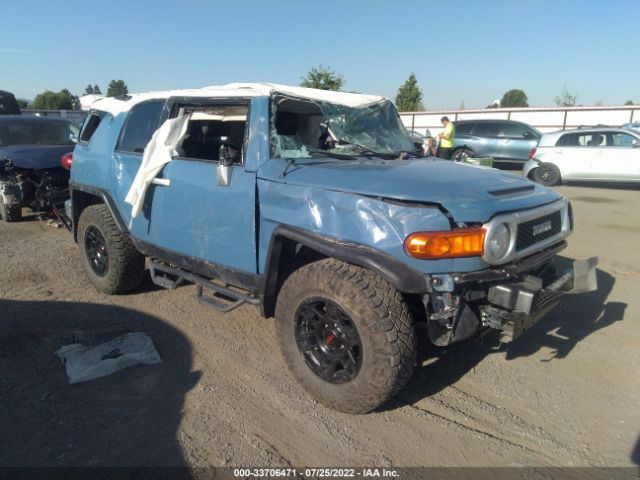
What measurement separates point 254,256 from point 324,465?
1.49 m

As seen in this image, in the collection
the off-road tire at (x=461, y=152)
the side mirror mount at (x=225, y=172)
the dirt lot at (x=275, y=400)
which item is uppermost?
the off-road tire at (x=461, y=152)

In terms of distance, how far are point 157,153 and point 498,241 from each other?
284 centimetres

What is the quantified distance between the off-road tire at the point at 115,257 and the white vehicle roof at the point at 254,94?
108 centimetres

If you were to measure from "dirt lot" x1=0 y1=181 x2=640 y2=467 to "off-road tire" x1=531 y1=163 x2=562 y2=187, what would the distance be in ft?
28.8

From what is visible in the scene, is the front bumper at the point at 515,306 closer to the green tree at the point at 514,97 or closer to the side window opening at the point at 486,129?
the side window opening at the point at 486,129

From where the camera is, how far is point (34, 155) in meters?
7.98

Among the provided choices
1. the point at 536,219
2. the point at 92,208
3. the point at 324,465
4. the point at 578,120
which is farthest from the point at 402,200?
the point at 578,120

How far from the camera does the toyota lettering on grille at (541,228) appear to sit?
10.1 ft

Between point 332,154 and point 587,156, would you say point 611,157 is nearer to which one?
point 587,156

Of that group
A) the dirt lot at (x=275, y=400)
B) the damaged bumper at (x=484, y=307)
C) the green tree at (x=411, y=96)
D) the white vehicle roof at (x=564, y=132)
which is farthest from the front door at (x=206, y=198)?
the green tree at (x=411, y=96)

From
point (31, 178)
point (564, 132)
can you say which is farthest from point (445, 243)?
point (564, 132)

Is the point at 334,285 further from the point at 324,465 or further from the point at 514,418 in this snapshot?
the point at 514,418

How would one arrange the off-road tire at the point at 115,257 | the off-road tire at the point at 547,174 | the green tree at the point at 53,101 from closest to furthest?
the off-road tire at the point at 115,257 < the off-road tire at the point at 547,174 < the green tree at the point at 53,101

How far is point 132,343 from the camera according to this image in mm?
3807
